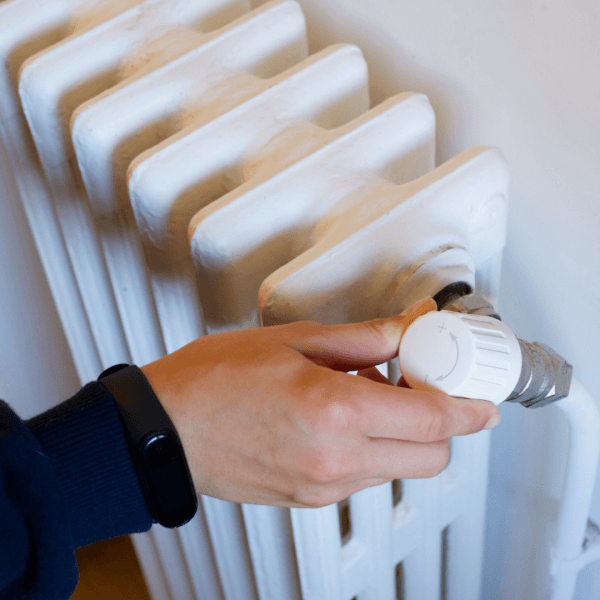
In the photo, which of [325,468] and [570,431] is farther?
[570,431]

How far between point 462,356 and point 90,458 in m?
0.22

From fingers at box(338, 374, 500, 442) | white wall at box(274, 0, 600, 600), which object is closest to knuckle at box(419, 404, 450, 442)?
fingers at box(338, 374, 500, 442)

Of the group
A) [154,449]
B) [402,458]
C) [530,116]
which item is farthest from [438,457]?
[530,116]

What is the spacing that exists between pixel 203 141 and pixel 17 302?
2.28ft

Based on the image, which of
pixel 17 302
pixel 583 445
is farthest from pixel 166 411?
pixel 17 302

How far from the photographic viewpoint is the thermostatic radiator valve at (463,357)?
0.36 m

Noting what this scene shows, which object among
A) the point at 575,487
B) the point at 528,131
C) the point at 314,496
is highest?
the point at 528,131

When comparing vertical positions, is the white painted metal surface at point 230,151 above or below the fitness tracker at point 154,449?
above

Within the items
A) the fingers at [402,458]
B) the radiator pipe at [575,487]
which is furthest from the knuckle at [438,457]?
the radiator pipe at [575,487]

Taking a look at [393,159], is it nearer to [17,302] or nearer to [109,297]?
[109,297]

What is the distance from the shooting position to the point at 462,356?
1.17 ft

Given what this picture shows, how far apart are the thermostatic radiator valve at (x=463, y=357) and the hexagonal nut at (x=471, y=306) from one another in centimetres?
4

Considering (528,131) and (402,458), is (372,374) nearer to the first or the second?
(402,458)

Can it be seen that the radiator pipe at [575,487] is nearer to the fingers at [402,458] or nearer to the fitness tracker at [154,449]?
the fingers at [402,458]
